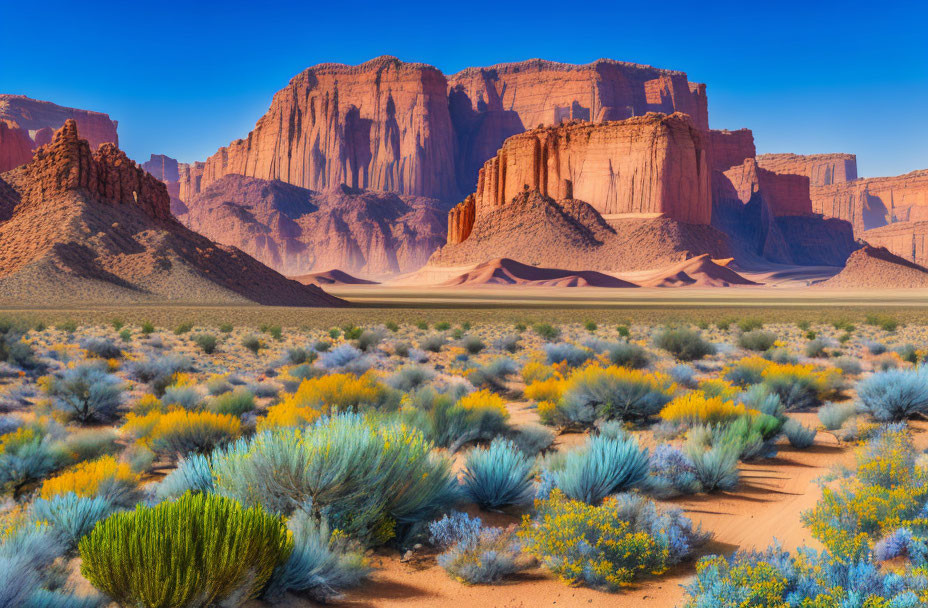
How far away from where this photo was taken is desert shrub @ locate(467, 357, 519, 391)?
14023 mm

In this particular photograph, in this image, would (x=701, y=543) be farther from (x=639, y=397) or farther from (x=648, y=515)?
(x=639, y=397)

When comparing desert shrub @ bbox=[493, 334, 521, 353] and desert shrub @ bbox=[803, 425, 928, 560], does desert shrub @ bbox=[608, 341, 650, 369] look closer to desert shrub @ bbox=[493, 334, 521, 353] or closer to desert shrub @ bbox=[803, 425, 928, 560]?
desert shrub @ bbox=[493, 334, 521, 353]

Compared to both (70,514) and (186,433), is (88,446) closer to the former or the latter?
(186,433)

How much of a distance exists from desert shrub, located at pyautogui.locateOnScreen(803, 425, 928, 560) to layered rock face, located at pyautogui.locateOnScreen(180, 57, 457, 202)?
151 m

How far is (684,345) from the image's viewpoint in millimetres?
19203

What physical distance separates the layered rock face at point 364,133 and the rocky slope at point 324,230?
37.0ft

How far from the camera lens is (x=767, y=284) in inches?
3713

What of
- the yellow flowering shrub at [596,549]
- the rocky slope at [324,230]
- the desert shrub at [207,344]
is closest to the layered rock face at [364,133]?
the rocky slope at [324,230]

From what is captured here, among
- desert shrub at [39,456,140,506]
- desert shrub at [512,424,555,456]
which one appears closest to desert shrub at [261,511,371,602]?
desert shrub at [39,456,140,506]

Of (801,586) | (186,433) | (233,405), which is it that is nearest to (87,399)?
(233,405)

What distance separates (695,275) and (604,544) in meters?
84.2

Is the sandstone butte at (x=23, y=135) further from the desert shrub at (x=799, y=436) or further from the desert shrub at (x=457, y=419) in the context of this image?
the desert shrub at (x=799, y=436)

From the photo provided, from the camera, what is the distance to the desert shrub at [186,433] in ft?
26.1

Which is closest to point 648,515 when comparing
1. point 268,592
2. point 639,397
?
point 268,592
